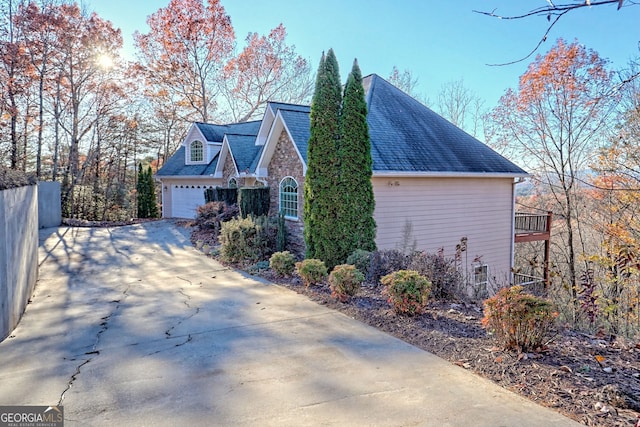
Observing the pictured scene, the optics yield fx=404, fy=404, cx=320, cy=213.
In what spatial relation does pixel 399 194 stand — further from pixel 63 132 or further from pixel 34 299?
pixel 63 132

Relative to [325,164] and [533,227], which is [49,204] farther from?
[533,227]

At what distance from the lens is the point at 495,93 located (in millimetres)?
18531

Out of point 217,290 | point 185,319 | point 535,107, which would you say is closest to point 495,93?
point 535,107

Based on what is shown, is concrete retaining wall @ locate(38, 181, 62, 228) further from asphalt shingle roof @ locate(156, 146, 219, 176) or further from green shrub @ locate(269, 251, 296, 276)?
green shrub @ locate(269, 251, 296, 276)

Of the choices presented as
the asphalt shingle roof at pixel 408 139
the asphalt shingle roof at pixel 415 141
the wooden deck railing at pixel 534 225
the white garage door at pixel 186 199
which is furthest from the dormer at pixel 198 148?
the wooden deck railing at pixel 534 225

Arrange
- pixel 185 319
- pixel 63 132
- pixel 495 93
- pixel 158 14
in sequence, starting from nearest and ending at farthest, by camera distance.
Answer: pixel 185 319
pixel 495 93
pixel 63 132
pixel 158 14

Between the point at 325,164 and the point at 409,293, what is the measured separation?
14.9 ft

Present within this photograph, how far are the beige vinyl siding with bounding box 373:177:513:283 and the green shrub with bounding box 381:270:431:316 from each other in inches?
214

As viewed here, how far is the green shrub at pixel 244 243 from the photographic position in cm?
1064

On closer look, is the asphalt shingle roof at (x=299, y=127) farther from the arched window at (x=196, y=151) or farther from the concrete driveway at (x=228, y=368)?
the arched window at (x=196, y=151)

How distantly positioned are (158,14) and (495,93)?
21.4m

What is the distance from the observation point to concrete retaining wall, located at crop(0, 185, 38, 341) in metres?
5.09

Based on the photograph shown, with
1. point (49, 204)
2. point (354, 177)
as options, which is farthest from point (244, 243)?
point (49, 204)

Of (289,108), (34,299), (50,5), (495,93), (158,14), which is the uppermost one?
(158,14)
